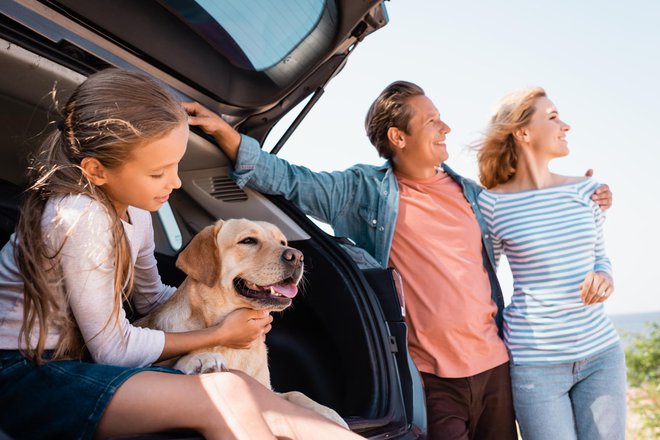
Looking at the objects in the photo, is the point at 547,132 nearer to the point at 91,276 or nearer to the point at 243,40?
the point at 243,40

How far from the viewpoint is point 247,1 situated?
6.00 ft

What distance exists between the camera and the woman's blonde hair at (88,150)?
1364mm

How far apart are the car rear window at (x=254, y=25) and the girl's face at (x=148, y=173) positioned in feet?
1.47

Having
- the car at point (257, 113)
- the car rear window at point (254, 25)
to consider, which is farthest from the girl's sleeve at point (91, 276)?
the car rear window at point (254, 25)

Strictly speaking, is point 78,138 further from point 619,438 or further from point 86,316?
point 619,438

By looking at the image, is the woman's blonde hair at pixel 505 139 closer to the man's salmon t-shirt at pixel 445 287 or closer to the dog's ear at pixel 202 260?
A: the man's salmon t-shirt at pixel 445 287

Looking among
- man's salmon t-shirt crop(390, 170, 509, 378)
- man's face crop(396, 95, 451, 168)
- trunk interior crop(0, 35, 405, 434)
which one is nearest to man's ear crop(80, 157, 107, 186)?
trunk interior crop(0, 35, 405, 434)

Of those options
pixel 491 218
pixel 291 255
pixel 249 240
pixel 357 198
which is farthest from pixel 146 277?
pixel 491 218

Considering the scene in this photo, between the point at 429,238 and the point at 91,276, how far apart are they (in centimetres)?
129

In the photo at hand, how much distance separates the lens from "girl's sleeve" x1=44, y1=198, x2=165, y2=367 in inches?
53.8

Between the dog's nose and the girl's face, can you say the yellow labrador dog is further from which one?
the girl's face

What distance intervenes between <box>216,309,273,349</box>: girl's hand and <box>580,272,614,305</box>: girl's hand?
1092mm

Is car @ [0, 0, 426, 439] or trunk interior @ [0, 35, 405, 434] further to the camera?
trunk interior @ [0, 35, 405, 434]

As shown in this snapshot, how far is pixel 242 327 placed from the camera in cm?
172
